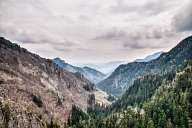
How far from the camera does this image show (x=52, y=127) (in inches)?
6427

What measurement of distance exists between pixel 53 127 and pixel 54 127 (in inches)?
20.6

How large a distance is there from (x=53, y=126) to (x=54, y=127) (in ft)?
6.29

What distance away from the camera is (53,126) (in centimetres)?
16588

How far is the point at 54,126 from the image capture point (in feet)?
545

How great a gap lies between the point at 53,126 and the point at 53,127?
5.82ft

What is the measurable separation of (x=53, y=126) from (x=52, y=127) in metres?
2.63

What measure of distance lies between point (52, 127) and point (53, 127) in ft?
3.21

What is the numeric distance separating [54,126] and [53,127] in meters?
1.90

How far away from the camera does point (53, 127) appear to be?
164125mm

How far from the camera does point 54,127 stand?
16412 centimetres
